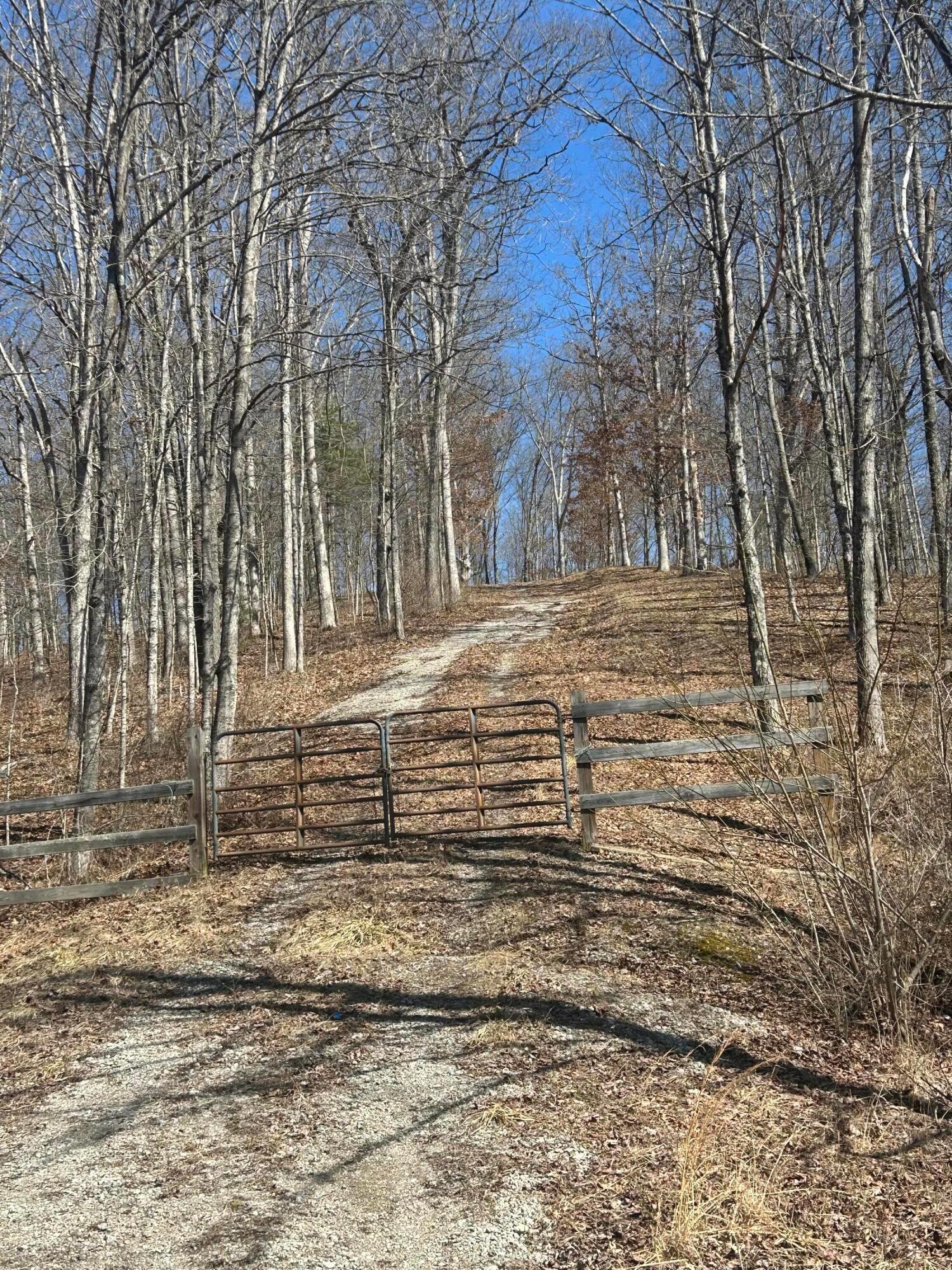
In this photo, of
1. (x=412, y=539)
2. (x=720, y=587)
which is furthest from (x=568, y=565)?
(x=720, y=587)

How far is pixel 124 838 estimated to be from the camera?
783 cm

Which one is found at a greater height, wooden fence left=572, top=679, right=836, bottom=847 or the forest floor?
wooden fence left=572, top=679, right=836, bottom=847

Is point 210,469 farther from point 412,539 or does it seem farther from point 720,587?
point 412,539

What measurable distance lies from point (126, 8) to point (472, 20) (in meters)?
3.38

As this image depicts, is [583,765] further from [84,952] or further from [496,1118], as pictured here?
[84,952]

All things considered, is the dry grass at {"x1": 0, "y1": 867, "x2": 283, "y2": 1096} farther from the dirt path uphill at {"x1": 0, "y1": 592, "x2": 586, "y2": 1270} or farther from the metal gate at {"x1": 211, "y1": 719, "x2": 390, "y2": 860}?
the metal gate at {"x1": 211, "y1": 719, "x2": 390, "y2": 860}

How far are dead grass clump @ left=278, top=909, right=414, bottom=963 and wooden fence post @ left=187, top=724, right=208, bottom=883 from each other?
5.37 ft

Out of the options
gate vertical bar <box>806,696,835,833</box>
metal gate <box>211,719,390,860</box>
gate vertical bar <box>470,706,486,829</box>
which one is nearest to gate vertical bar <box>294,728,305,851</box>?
metal gate <box>211,719,390,860</box>

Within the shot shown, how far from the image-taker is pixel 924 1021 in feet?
15.9

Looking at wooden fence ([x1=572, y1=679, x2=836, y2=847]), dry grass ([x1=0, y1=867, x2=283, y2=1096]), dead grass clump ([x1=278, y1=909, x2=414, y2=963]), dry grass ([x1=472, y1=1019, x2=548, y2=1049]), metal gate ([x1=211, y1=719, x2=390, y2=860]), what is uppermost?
wooden fence ([x1=572, y1=679, x2=836, y2=847])

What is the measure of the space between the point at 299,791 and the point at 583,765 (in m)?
2.83

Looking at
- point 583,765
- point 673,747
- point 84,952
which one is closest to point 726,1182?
point 673,747

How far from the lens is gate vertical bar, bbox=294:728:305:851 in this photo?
8562 millimetres

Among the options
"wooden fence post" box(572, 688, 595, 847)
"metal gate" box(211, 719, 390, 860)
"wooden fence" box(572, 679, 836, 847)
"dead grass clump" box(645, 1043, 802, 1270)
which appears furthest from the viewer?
"metal gate" box(211, 719, 390, 860)
